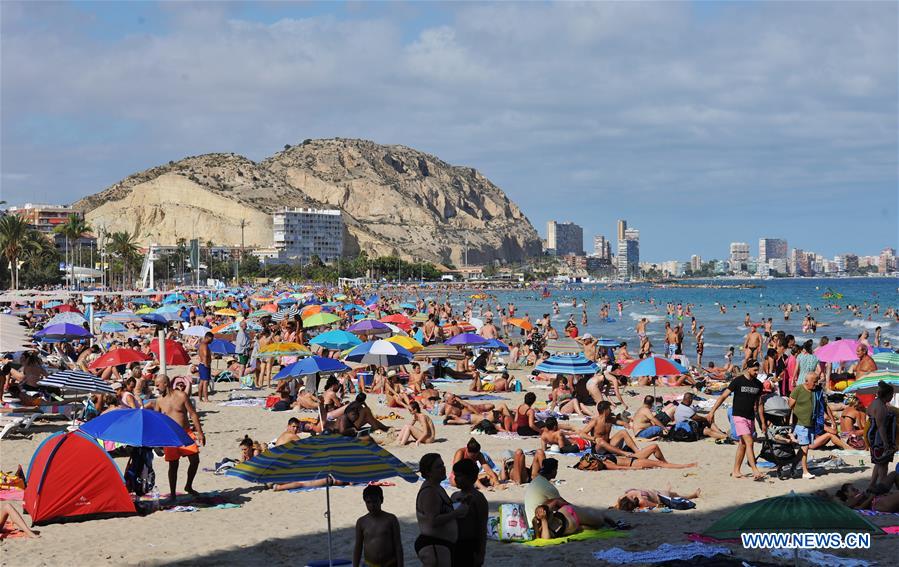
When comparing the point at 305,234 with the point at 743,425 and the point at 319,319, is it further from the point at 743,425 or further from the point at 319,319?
the point at 743,425

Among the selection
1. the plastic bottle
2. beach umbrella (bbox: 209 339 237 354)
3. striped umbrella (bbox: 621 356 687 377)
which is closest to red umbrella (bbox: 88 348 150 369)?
beach umbrella (bbox: 209 339 237 354)

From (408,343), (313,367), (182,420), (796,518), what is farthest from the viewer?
(408,343)

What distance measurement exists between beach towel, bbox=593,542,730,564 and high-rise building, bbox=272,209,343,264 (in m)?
164

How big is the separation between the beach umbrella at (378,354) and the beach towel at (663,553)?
8.76 m

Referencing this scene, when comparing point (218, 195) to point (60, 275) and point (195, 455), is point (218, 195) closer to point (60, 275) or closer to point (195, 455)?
point (60, 275)

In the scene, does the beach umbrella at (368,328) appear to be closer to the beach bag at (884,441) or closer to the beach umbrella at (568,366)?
the beach umbrella at (568,366)

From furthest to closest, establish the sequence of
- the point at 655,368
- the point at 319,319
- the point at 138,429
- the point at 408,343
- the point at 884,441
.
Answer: the point at 319,319, the point at 408,343, the point at 655,368, the point at 884,441, the point at 138,429

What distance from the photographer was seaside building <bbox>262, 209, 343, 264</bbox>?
173875mm

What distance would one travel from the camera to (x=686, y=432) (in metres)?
12.8

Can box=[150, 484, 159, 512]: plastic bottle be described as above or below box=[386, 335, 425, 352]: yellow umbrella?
below

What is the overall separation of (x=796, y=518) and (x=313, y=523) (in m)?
4.85

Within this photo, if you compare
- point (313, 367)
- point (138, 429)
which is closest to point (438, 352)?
point (313, 367)

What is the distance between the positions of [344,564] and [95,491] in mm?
3192

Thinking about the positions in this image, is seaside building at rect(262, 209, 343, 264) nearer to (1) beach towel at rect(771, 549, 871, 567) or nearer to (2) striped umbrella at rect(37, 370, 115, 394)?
(2) striped umbrella at rect(37, 370, 115, 394)
